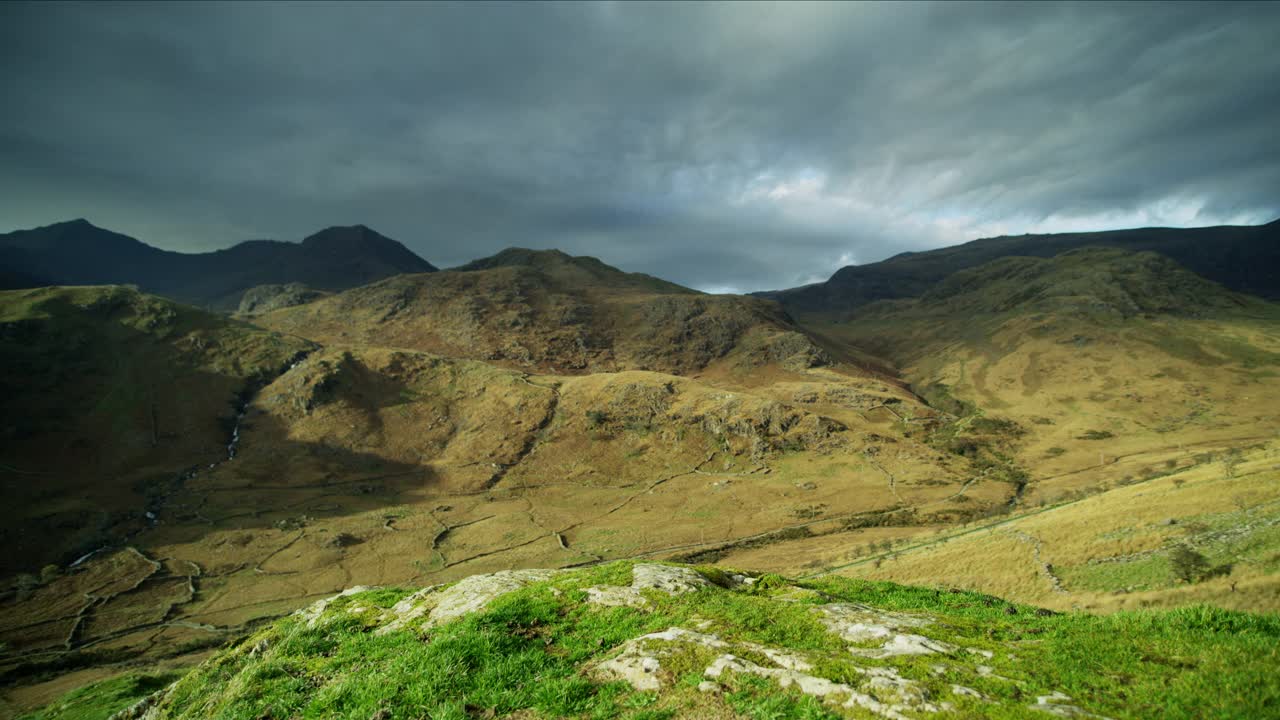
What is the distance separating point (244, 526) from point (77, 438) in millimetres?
38013

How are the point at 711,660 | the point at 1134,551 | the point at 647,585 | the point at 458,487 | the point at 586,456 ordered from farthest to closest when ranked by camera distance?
1. the point at 586,456
2. the point at 458,487
3. the point at 1134,551
4. the point at 647,585
5. the point at 711,660

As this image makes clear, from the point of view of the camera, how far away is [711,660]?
20.9 ft

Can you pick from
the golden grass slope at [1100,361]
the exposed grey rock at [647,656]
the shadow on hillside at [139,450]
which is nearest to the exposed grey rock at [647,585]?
the exposed grey rock at [647,656]

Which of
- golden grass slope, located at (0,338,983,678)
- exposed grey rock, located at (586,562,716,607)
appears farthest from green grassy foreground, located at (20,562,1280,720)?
golden grass slope, located at (0,338,983,678)

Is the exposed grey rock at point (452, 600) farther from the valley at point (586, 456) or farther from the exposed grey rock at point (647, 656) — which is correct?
the valley at point (586, 456)

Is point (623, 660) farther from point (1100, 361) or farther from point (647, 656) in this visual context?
point (1100, 361)

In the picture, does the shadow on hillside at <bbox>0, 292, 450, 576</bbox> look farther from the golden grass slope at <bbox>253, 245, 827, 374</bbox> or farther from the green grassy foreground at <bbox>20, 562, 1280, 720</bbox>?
the green grassy foreground at <bbox>20, 562, 1280, 720</bbox>

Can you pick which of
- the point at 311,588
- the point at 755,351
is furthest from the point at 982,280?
the point at 311,588

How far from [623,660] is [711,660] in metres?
1.17

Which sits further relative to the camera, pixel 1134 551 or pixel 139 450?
pixel 139 450

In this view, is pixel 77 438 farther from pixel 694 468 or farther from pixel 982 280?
pixel 982 280

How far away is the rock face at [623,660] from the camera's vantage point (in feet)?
18.1

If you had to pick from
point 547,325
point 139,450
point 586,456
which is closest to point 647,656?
point 586,456

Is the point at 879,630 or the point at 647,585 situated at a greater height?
the point at 879,630
